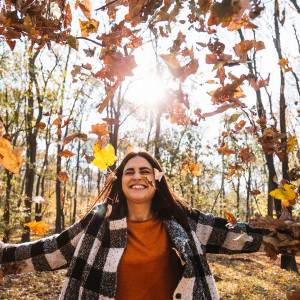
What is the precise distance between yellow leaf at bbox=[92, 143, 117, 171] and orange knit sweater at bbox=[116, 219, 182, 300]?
55cm

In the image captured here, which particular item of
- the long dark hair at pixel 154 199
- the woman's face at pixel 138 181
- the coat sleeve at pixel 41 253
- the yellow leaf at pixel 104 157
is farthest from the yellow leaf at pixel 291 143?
the coat sleeve at pixel 41 253

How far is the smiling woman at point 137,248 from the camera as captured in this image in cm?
216

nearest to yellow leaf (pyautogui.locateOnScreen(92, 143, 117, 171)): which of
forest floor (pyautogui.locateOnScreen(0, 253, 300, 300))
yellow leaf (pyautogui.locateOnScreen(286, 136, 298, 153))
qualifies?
yellow leaf (pyautogui.locateOnScreen(286, 136, 298, 153))

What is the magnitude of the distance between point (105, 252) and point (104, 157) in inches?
22.8

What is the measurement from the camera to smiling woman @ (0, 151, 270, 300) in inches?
85.1

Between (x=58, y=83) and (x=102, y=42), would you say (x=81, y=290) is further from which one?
(x=58, y=83)

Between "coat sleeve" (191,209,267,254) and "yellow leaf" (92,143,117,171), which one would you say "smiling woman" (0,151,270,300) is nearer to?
"coat sleeve" (191,209,267,254)

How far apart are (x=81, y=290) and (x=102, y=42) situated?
138 centimetres

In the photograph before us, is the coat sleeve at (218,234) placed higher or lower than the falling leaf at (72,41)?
lower

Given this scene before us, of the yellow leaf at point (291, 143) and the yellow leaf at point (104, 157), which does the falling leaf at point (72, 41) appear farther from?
the yellow leaf at point (291, 143)

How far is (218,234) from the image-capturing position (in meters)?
2.40

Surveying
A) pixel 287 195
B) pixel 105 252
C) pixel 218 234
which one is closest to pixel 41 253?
pixel 105 252

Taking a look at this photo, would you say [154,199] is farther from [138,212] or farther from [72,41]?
[72,41]

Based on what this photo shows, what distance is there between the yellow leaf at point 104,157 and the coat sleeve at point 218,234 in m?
0.75
